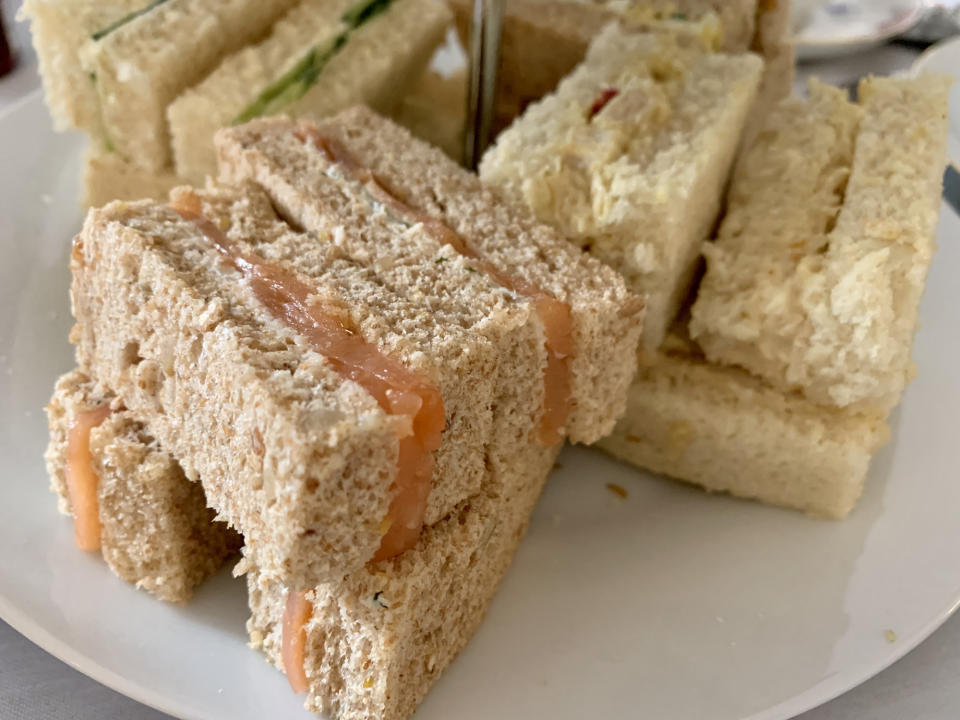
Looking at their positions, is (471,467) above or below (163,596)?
above

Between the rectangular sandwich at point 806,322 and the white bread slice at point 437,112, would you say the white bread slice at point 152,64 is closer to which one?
the white bread slice at point 437,112

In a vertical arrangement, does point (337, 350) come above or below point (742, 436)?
above

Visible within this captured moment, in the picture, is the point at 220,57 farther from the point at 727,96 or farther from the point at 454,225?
the point at 727,96

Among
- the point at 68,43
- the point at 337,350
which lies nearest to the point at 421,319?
the point at 337,350

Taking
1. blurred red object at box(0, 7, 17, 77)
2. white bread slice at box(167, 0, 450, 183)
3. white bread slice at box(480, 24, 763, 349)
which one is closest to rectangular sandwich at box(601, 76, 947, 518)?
white bread slice at box(480, 24, 763, 349)

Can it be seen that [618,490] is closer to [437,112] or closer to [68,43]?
[437,112]

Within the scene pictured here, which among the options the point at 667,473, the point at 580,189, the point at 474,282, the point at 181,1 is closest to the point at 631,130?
the point at 580,189
